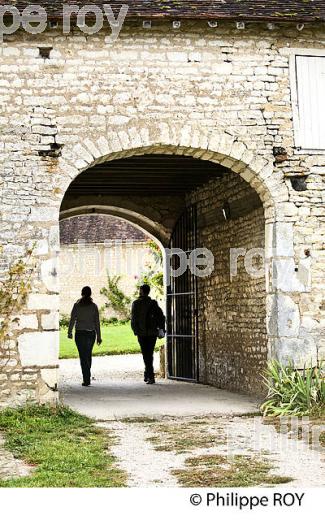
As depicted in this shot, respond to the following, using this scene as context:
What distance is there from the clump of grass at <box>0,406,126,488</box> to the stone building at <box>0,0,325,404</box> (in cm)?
41

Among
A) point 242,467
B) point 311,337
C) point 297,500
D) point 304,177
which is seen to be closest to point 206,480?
point 242,467

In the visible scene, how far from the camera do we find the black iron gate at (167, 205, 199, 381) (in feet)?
47.0

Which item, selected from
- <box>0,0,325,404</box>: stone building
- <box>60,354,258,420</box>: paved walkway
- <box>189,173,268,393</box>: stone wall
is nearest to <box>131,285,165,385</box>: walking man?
<box>60,354,258,420</box>: paved walkway

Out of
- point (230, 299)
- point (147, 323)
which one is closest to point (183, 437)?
point (230, 299)

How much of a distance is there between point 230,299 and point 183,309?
225cm

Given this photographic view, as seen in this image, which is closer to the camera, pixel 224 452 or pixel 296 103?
pixel 224 452

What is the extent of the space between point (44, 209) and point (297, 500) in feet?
17.4

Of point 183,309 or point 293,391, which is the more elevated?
point 183,309

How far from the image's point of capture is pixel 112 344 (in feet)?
77.5

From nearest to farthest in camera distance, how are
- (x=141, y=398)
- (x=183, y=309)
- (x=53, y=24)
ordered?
(x=53, y=24) < (x=141, y=398) < (x=183, y=309)

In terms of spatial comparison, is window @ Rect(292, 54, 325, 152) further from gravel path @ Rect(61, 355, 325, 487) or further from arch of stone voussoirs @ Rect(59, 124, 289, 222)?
gravel path @ Rect(61, 355, 325, 487)

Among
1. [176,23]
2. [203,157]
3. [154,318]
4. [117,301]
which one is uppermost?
[176,23]

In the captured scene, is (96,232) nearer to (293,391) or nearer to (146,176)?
(146,176)

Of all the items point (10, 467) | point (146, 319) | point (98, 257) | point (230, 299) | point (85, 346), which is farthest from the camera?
point (98, 257)
